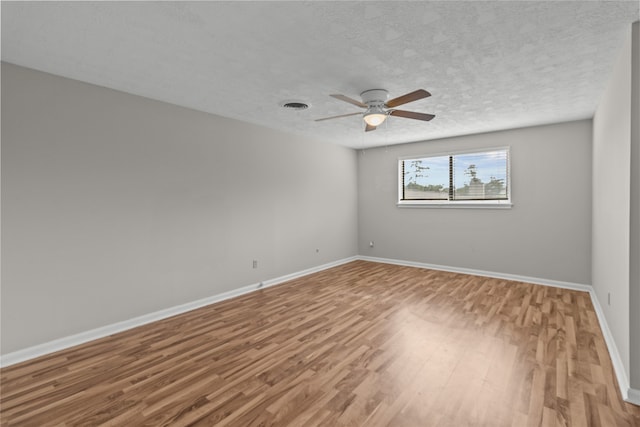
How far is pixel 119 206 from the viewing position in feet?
10.8

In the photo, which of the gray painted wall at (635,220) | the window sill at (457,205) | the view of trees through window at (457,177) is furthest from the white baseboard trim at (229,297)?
the view of trees through window at (457,177)

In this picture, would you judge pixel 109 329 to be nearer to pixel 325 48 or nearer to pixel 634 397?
pixel 325 48

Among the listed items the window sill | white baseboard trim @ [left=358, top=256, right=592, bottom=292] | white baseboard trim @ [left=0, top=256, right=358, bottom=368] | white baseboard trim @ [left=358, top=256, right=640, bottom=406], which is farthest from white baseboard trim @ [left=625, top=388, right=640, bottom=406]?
white baseboard trim @ [left=0, top=256, right=358, bottom=368]

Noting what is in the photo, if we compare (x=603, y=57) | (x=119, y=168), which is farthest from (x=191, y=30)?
(x=603, y=57)

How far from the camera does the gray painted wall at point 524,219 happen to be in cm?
460

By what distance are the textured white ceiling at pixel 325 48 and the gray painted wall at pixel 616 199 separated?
0.85 feet

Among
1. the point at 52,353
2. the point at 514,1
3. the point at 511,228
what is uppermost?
the point at 514,1

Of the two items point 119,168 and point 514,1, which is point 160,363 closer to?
point 119,168

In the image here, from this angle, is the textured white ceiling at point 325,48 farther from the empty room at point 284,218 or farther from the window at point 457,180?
the window at point 457,180

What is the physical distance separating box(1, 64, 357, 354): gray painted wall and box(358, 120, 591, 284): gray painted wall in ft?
8.96

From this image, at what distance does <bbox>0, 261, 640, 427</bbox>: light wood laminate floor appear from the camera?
6.39ft

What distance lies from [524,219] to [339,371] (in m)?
4.20

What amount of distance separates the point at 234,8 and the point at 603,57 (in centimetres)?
287

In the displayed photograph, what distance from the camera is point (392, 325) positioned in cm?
332
